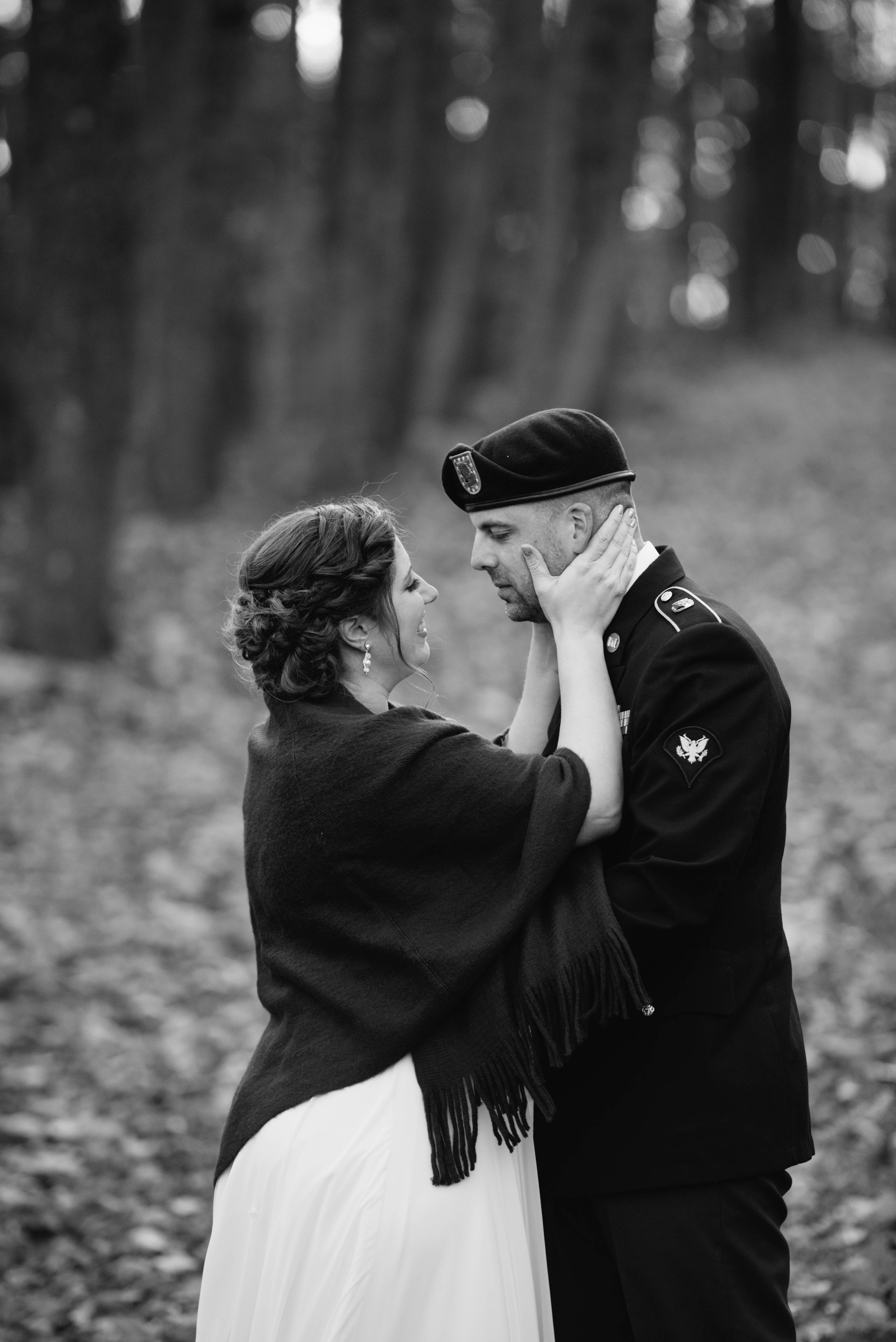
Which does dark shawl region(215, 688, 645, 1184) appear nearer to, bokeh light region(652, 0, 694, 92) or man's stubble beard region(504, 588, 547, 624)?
man's stubble beard region(504, 588, 547, 624)

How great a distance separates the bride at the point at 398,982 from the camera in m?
2.64

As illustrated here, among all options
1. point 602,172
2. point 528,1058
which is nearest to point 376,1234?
point 528,1058

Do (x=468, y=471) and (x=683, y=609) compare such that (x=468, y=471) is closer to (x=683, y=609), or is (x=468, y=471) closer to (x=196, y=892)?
(x=683, y=609)

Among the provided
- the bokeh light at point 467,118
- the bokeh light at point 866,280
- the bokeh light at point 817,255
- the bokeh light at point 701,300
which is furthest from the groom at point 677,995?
the bokeh light at point 866,280

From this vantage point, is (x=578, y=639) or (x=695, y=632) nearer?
(x=695, y=632)

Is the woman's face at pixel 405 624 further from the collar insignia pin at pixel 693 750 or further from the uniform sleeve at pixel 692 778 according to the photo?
the collar insignia pin at pixel 693 750

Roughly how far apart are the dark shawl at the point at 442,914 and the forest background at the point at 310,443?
204 cm

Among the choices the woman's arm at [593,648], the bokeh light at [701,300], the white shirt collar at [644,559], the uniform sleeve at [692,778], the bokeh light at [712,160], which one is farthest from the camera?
the bokeh light at [701,300]

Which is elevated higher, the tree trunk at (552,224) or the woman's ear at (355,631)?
the tree trunk at (552,224)

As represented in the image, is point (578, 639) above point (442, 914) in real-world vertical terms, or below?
above

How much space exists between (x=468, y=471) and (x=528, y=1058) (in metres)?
1.34

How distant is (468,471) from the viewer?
3.04 meters

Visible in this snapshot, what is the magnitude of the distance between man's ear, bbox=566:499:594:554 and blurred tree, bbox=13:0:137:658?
787cm

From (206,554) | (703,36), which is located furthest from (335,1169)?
(703,36)
